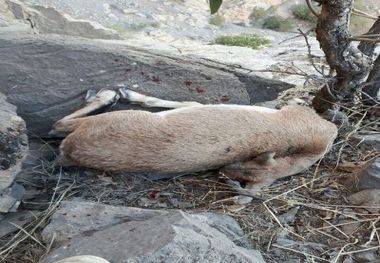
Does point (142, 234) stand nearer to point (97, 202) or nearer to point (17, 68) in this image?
point (97, 202)

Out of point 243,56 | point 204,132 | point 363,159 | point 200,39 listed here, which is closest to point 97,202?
point 204,132

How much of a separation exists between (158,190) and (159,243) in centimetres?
121

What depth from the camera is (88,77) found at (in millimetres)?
4727

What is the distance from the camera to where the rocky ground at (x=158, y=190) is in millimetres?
3129

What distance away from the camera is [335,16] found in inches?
164

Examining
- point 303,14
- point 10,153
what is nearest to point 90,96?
point 10,153

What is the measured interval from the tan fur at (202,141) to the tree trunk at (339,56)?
387 mm

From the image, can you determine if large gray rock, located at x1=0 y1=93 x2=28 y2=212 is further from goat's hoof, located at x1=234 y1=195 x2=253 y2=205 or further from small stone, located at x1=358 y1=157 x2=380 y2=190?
small stone, located at x1=358 y1=157 x2=380 y2=190

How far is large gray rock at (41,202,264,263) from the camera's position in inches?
111

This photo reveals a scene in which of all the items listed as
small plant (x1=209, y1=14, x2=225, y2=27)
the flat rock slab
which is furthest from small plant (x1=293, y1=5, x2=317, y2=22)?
the flat rock slab

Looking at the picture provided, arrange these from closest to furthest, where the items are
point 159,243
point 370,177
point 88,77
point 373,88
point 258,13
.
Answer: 1. point 159,243
2. point 370,177
3. point 88,77
4. point 373,88
5. point 258,13

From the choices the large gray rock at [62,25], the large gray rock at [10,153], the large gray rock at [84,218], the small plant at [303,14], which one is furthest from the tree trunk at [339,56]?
the small plant at [303,14]

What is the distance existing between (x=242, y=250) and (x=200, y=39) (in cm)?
851

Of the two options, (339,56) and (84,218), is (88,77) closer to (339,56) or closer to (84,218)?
(84,218)
